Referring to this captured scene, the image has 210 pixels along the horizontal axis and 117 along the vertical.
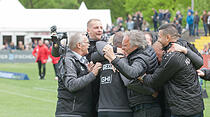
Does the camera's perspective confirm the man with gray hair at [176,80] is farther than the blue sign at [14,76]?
No

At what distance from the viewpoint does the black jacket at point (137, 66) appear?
544 centimetres

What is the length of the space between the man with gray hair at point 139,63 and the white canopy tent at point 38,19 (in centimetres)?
4047

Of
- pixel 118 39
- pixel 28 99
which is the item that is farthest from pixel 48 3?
pixel 118 39

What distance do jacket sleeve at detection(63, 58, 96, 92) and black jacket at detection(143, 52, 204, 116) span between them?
2.52ft

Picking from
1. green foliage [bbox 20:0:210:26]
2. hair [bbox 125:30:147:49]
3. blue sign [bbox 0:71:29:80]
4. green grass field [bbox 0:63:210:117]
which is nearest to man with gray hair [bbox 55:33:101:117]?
hair [bbox 125:30:147:49]

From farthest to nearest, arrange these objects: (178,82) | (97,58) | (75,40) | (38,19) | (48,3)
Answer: (48,3) → (38,19) → (75,40) → (97,58) → (178,82)

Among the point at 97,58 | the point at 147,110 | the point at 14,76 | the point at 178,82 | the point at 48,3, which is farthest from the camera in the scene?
the point at 48,3

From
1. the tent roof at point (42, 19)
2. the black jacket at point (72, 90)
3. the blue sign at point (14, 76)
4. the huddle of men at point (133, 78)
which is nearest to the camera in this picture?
the huddle of men at point (133, 78)

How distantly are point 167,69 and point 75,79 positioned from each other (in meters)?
1.25

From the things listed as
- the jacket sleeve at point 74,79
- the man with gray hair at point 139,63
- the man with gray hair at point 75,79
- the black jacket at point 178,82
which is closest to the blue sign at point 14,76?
the man with gray hair at point 75,79

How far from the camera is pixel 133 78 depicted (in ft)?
17.9

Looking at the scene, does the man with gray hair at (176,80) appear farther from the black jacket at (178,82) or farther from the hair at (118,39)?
the hair at (118,39)

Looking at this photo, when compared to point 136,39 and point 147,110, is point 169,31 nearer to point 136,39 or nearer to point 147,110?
point 136,39

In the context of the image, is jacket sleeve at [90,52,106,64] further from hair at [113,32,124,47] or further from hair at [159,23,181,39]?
hair at [159,23,181,39]
